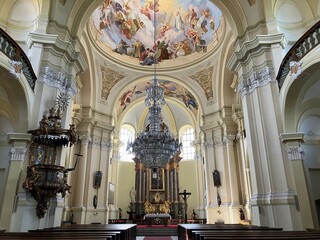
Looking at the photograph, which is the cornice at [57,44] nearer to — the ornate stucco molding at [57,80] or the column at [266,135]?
the ornate stucco molding at [57,80]

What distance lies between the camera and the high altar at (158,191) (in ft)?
57.3

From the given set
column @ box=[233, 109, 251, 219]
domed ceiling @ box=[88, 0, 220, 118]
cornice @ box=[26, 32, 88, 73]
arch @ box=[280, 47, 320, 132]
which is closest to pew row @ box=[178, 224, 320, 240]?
arch @ box=[280, 47, 320, 132]

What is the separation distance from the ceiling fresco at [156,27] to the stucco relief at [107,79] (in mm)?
1268

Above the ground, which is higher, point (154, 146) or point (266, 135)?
point (154, 146)

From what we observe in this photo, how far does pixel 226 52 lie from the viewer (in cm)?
1302

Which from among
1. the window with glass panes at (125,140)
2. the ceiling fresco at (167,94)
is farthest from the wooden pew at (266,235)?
the window with glass panes at (125,140)

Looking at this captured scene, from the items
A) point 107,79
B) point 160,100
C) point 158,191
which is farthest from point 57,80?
point 158,191

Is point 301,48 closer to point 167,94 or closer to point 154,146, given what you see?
point 154,146

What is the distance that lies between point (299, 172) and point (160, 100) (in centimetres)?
576

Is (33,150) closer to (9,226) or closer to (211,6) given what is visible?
(9,226)

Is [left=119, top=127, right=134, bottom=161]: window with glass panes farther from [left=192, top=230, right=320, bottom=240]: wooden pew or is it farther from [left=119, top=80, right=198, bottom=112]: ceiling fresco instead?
[left=192, top=230, right=320, bottom=240]: wooden pew

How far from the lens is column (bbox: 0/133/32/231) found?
6.01 meters

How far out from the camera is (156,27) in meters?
15.1

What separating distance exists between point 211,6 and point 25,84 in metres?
10.3
